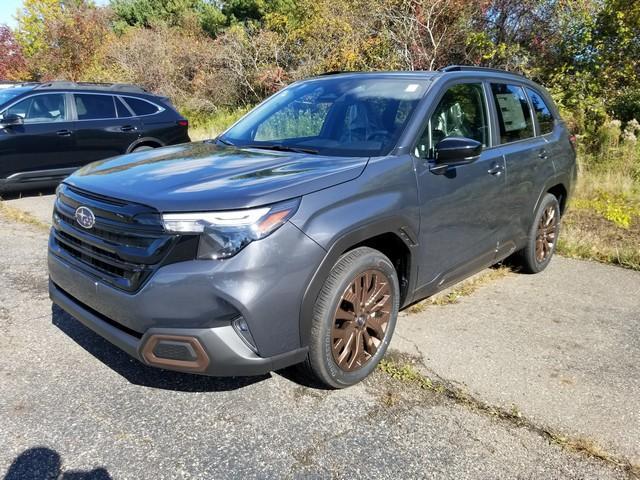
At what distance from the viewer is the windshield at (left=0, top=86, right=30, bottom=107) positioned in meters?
7.63

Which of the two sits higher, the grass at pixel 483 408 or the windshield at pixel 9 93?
the windshield at pixel 9 93

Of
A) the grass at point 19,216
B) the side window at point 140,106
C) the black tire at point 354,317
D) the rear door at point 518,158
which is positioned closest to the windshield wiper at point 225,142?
the black tire at point 354,317

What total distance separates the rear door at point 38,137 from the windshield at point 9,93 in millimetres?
146

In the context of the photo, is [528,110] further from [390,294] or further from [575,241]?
[390,294]

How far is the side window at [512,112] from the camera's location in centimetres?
420

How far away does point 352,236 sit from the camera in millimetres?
2754

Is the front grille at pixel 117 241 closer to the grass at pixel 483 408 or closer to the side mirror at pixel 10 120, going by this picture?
the grass at pixel 483 408

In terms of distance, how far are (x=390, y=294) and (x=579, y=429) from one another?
3.95 feet

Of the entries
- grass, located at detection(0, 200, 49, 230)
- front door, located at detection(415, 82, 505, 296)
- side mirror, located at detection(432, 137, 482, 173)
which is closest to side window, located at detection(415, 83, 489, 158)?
front door, located at detection(415, 82, 505, 296)

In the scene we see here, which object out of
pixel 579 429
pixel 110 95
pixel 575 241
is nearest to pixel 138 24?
pixel 110 95

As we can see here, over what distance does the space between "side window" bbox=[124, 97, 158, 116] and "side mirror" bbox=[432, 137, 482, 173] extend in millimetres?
6782

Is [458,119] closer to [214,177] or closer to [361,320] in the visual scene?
[361,320]

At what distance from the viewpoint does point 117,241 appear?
8.56 feet

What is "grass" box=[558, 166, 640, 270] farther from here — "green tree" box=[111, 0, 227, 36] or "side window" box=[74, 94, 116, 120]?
"green tree" box=[111, 0, 227, 36]
